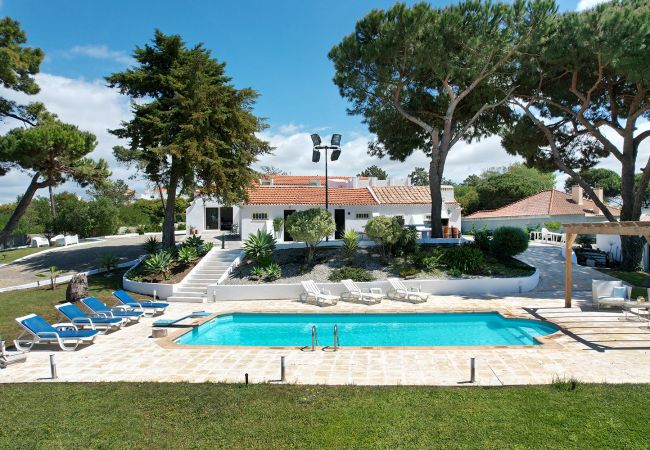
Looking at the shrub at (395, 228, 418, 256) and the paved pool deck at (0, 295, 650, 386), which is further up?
the shrub at (395, 228, 418, 256)

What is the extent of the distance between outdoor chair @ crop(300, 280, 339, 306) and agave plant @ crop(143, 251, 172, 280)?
280 inches

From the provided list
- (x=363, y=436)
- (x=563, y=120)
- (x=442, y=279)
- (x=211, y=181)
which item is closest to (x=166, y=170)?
(x=211, y=181)

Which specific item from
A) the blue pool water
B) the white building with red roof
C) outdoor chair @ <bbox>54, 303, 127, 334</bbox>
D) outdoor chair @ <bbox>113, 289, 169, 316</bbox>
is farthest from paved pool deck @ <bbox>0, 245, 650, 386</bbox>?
the white building with red roof

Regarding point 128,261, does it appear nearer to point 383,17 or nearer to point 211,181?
point 211,181

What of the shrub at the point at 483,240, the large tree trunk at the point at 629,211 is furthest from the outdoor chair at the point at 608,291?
the large tree trunk at the point at 629,211

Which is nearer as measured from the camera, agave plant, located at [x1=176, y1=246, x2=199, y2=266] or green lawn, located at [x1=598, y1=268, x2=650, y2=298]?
green lawn, located at [x1=598, y1=268, x2=650, y2=298]

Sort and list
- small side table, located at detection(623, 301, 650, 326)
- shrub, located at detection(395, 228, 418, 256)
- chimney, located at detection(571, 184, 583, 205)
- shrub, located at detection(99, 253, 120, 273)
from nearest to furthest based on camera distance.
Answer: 1. small side table, located at detection(623, 301, 650, 326)
2. shrub, located at detection(395, 228, 418, 256)
3. shrub, located at detection(99, 253, 120, 273)
4. chimney, located at detection(571, 184, 583, 205)

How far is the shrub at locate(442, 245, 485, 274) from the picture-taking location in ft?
59.8

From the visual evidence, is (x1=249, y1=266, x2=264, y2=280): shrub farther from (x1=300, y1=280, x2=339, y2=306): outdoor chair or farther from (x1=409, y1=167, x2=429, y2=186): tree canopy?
(x1=409, y1=167, x2=429, y2=186): tree canopy

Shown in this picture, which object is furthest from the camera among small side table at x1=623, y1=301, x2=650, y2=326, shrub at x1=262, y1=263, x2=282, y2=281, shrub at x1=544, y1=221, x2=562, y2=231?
shrub at x1=544, y1=221, x2=562, y2=231

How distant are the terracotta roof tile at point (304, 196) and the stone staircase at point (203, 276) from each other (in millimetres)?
7038

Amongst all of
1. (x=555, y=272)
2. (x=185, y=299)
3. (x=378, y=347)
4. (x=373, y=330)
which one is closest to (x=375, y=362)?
(x=378, y=347)

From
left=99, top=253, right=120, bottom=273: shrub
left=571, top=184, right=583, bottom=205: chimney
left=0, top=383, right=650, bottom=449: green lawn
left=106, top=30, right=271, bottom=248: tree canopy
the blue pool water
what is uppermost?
left=106, top=30, right=271, bottom=248: tree canopy

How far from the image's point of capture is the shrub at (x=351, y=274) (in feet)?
58.0
